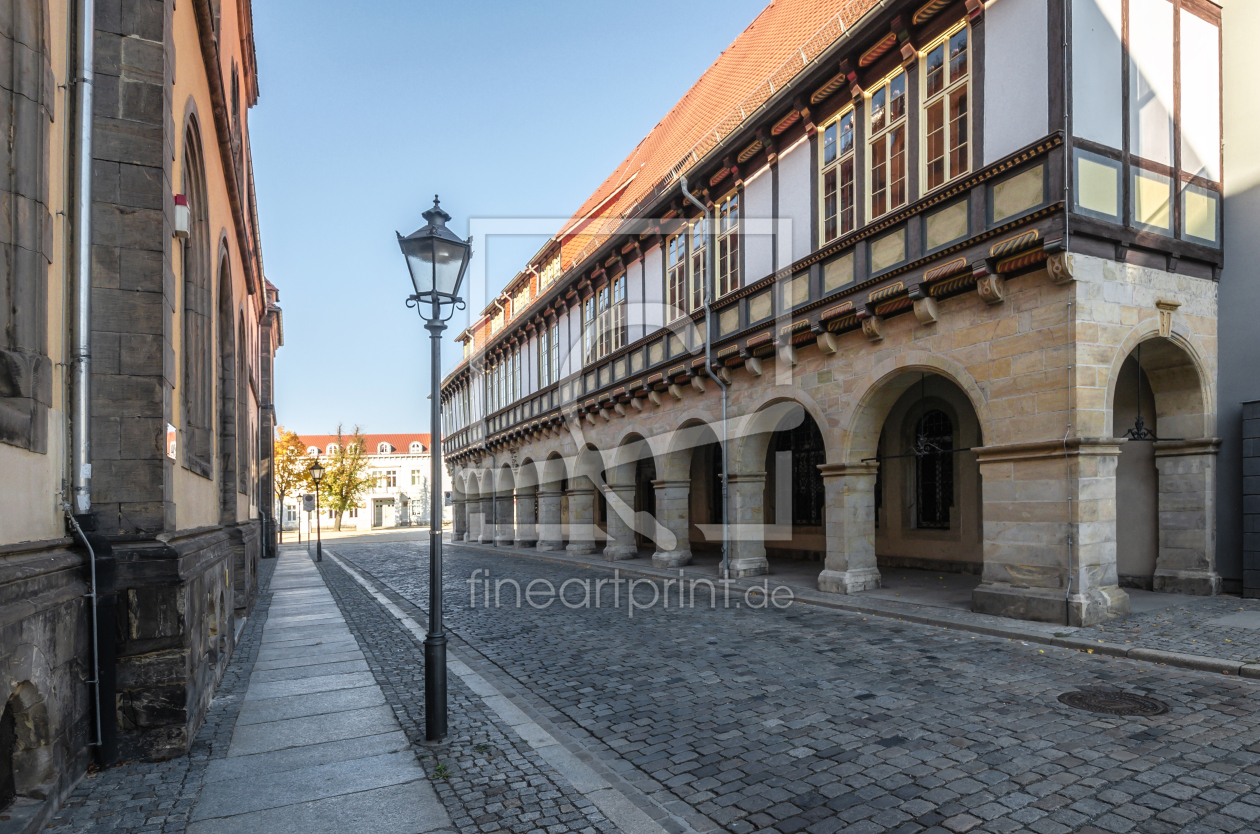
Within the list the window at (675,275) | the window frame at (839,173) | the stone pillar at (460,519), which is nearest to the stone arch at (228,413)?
the window at (675,275)

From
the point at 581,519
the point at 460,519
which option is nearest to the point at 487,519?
the point at 460,519

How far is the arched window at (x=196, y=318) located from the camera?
771 cm

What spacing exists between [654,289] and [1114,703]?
1510cm

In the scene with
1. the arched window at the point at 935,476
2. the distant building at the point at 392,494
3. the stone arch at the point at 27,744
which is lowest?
the distant building at the point at 392,494

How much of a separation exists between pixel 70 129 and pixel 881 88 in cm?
1128

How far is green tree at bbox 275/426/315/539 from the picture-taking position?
5681cm

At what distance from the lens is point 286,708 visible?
6.69 meters

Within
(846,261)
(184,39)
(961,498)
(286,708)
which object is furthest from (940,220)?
(286,708)

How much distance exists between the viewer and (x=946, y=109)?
11.2 meters

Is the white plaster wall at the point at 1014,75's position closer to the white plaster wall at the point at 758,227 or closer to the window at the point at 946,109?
the window at the point at 946,109

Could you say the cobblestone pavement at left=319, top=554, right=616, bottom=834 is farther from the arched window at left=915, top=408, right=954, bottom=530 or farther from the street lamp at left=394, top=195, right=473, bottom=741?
the arched window at left=915, top=408, right=954, bottom=530

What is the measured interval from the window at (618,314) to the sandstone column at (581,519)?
542 centimetres

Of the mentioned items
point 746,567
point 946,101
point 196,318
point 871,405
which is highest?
point 946,101

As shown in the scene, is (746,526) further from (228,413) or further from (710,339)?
(228,413)
